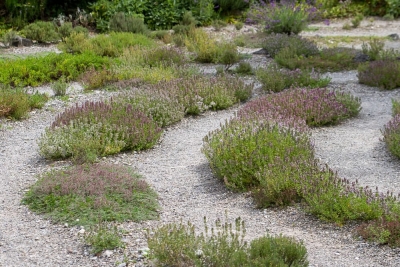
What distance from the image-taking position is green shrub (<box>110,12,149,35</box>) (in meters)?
15.9

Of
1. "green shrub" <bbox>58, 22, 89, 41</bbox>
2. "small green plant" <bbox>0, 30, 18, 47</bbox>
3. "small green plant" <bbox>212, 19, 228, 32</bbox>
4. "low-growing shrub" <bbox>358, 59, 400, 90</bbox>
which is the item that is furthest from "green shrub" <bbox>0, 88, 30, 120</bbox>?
"small green plant" <bbox>212, 19, 228, 32</bbox>

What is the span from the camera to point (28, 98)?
964cm

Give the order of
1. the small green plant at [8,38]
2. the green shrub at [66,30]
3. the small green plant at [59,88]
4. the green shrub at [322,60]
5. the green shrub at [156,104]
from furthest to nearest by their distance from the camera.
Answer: the green shrub at [66,30]
the small green plant at [8,38]
the green shrub at [322,60]
the small green plant at [59,88]
the green shrub at [156,104]

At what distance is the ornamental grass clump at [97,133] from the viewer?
7.37 meters

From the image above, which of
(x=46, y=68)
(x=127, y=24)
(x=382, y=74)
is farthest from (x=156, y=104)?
(x=127, y=24)

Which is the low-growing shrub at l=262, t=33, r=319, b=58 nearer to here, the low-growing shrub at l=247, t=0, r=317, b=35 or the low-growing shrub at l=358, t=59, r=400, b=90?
the low-growing shrub at l=247, t=0, r=317, b=35

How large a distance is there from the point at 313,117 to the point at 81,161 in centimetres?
333

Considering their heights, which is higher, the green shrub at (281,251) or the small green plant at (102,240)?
the green shrub at (281,251)

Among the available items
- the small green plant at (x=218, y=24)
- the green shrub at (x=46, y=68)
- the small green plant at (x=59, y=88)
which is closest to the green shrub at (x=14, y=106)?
the small green plant at (x=59, y=88)

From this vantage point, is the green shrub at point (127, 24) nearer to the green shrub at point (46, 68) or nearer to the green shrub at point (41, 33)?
the green shrub at point (41, 33)

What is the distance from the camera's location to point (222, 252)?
4.59m

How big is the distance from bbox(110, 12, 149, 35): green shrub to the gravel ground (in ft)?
20.9

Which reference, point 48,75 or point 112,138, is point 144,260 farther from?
point 48,75

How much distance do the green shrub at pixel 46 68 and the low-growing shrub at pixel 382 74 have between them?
4841mm
